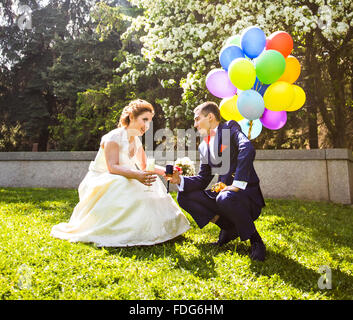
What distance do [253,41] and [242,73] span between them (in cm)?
54

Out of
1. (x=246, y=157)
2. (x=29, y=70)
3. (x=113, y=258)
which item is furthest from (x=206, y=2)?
(x=29, y=70)

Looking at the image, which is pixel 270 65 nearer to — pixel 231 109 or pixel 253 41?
pixel 253 41

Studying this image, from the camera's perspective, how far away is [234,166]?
3783mm

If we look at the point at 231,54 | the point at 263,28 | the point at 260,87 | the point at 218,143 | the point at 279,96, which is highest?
the point at 263,28

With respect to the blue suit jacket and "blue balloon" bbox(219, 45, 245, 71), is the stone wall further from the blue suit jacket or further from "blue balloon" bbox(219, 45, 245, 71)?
"blue balloon" bbox(219, 45, 245, 71)

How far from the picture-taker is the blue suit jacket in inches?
135

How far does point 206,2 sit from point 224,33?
0.92m

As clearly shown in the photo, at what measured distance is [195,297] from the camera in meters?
2.49

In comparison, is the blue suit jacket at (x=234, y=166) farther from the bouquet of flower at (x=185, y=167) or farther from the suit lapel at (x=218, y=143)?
the bouquet of flower at (x=185, y=167)

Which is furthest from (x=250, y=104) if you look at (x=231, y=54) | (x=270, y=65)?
(x=231, y=54)

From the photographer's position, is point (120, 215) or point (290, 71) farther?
point (290, 71)

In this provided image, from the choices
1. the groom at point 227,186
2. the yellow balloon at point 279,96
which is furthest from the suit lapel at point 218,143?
the yellow balloon at point 279,96

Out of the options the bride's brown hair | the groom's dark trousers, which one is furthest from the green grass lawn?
the bride's brown hair

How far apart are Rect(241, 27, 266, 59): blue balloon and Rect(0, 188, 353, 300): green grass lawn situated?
244cm
